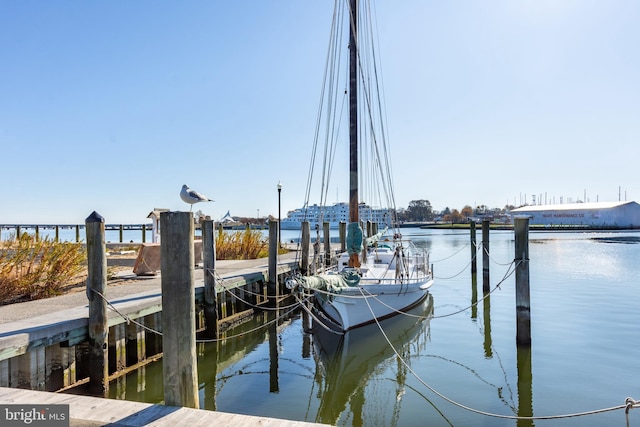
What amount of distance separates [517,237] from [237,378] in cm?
692

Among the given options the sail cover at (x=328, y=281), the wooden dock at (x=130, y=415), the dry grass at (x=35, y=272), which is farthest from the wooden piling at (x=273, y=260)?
the wooden dock at (x=130, y=415)

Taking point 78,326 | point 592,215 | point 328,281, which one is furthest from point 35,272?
point 592,215

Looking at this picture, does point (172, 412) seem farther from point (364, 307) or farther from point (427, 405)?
point (364, 307)

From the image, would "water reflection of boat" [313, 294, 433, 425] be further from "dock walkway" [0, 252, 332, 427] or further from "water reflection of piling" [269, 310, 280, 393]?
"dock walkway" [0, 252, 332, 427]

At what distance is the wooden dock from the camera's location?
3.87m

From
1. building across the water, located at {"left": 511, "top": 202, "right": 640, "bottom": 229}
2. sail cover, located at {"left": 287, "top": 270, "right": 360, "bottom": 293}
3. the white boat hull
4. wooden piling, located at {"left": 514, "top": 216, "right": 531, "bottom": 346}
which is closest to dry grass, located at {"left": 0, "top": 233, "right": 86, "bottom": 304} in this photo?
sail cover, located at {"left": 287, "top": 270, "right": 360, "bottom": 293}

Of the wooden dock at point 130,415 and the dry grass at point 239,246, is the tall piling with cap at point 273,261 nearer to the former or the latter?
the dry grass at point 239,246

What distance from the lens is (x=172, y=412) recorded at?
421 cm

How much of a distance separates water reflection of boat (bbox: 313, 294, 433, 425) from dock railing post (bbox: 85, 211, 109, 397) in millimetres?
3733

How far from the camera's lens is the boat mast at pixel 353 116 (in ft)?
44.6

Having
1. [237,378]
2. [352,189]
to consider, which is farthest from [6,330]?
[352,189]

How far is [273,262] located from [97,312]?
22.5 feet

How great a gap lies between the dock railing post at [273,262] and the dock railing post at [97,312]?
6305 mm

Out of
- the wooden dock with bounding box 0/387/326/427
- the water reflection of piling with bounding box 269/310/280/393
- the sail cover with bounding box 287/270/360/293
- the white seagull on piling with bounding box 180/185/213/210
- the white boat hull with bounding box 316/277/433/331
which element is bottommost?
A: the water reflection of piling with bounding box 269/310/280/393
